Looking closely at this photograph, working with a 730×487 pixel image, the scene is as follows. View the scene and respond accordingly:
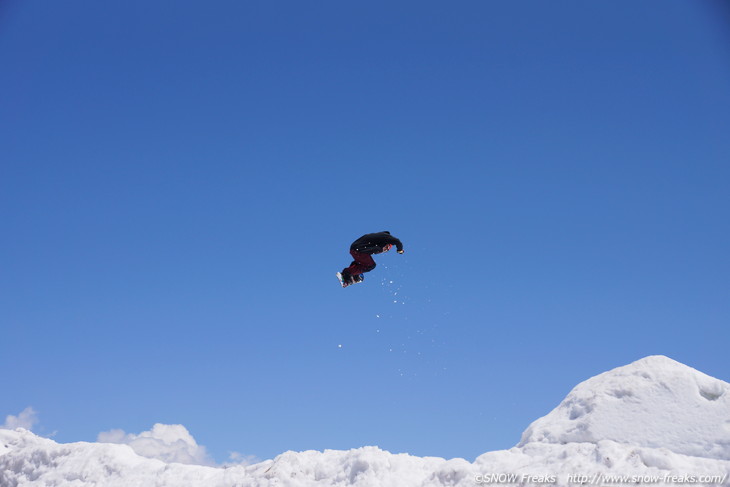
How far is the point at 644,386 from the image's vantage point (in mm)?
14383

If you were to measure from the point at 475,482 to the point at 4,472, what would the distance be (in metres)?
14.2

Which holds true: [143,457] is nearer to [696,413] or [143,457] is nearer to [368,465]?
[368,465]

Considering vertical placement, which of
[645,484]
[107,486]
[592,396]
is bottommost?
[645,484]

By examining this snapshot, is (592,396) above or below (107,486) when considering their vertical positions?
above

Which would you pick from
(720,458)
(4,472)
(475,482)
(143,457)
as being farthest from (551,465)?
(4,472)

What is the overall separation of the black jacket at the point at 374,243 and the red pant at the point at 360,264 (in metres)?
0.31

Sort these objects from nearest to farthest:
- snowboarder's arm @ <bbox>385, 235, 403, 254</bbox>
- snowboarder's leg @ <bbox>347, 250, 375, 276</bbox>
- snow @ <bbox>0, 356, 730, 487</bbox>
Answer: snow @ <bbox>0, 356, 730, 487</bbox>, snowboarder's arm @ <bbox>385, 235, 403, 254</bbox>, snowboarder's leg @ <bbox>347, 250, 375, 276</bbox>

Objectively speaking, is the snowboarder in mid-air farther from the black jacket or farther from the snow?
the snow

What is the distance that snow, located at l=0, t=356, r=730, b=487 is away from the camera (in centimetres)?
1216

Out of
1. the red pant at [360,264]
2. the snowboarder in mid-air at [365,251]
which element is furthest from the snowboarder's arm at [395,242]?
the red pant at [360,264]

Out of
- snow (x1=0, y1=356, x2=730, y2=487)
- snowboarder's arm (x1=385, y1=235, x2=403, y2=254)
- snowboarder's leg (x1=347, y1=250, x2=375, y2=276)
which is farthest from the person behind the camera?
snowboarder's leg (x1=347, y1=250, x2=375, y2=276)

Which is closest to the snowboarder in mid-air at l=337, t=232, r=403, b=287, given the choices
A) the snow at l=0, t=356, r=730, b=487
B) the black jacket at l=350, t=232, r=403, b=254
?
the black jacket at l=350, t=232, r=403, b=254

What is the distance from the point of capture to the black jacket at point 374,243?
2259cm

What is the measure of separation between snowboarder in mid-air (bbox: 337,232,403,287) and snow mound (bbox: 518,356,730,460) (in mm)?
9571
